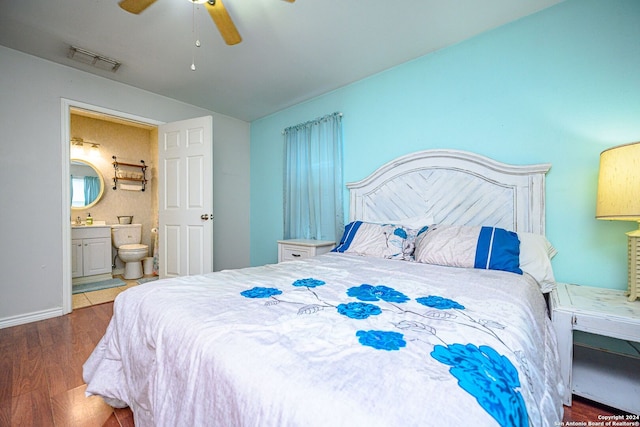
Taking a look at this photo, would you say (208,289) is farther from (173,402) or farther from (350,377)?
(350,377)

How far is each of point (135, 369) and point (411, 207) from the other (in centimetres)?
217

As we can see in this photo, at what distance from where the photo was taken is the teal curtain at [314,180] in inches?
119

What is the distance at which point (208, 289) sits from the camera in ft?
4.20

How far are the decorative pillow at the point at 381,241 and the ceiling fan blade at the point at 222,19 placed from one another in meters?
1.72

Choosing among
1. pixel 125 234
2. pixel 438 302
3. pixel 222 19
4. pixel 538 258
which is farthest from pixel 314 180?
pixel 125 234

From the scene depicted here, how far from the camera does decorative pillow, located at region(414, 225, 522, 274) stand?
1.63 m

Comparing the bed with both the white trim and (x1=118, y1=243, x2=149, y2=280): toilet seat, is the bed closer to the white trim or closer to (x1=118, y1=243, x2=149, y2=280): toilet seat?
the white trim

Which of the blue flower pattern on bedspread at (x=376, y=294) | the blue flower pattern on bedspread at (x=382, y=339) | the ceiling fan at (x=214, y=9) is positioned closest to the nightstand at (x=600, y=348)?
the blue flower pattern on bedspread at (x=376, y=294)

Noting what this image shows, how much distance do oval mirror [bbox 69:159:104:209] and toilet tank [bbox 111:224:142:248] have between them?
1.78ft

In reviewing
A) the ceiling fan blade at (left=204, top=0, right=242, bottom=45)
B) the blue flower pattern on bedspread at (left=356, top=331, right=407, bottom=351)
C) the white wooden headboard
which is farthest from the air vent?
the blue flower pattern on bedspread at (left=356, top=331, right=407, bottom=351)

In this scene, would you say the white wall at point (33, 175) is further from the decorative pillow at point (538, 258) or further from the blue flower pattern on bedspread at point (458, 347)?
the decorative pillow at point (538, 258)

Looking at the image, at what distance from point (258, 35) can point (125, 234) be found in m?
3.81

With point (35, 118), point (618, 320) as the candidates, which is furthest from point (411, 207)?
point (35, 118)

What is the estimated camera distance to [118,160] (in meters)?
4.45
